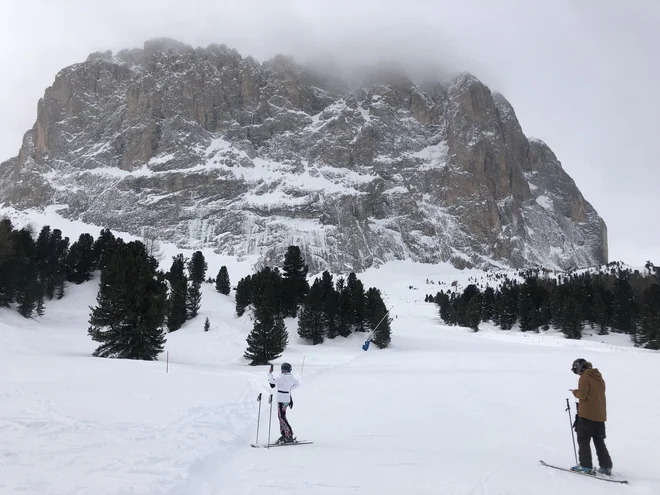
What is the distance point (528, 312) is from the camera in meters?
70.9

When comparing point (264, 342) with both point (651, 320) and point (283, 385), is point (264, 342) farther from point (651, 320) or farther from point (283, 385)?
point (651, 320)

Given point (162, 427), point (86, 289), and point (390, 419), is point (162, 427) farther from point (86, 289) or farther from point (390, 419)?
point (86, 289)

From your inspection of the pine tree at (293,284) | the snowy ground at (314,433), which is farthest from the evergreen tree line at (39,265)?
the snowy ground at (314,433)

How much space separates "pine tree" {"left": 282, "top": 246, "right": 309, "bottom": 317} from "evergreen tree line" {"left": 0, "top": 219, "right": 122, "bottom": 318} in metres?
25.3

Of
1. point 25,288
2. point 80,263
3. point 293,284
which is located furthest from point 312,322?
point 80,263

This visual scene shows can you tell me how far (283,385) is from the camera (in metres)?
9.84

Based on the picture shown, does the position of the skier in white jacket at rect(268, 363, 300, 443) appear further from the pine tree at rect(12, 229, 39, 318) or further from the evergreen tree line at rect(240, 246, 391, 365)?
the pine tree at rect(12, 229, 39, 318)

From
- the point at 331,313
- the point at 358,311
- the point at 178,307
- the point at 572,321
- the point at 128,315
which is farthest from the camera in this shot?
the point at 572,321

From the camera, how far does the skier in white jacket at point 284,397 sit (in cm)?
934

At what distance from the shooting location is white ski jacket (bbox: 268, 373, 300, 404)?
9.70 meters

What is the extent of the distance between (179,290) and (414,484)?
A: 48087 mm

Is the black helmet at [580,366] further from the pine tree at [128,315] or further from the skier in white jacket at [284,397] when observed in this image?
the pine tree at [128,315]

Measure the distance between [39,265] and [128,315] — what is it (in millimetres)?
34305

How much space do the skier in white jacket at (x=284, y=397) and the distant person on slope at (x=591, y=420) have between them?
18.5 ft
